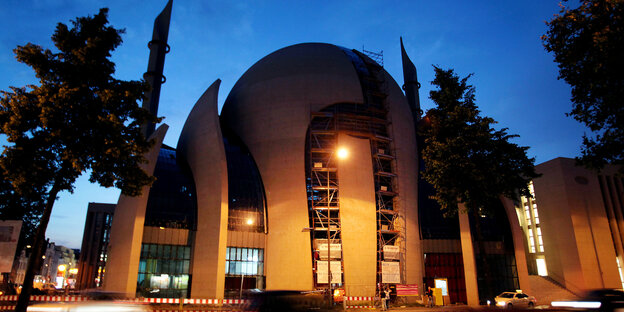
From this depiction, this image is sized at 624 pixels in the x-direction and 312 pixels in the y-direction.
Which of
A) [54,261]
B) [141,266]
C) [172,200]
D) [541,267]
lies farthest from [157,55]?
[54,261]

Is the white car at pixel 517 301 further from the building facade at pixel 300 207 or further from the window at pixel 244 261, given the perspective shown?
the window at pixel 244 261

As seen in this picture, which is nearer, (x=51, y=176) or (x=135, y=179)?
(x=51, y=176)

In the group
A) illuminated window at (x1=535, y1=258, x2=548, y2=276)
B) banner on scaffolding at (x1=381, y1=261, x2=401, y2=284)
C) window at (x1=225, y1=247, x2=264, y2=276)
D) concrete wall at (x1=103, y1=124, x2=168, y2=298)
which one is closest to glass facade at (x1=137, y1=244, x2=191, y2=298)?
concrete wall at (x1=103, y1=124, x2=168, y2=298)

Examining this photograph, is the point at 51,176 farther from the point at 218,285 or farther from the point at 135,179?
the point at 218,285

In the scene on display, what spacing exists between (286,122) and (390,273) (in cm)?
1653

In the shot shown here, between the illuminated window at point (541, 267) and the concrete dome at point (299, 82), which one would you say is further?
the illuminated window at point (541, 267)

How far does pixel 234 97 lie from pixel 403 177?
20.0 metres

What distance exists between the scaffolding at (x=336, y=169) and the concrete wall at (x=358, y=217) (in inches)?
26.0

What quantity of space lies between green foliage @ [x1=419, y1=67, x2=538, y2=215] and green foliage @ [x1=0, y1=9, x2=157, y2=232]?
57.3 ft

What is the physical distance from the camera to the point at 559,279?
40.4 metres

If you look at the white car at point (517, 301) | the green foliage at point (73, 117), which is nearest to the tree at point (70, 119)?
the green foliage at point (73, 117)

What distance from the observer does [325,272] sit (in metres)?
30.3

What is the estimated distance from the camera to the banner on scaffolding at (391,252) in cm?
3190

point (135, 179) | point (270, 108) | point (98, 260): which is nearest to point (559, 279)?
point (270, 108)
